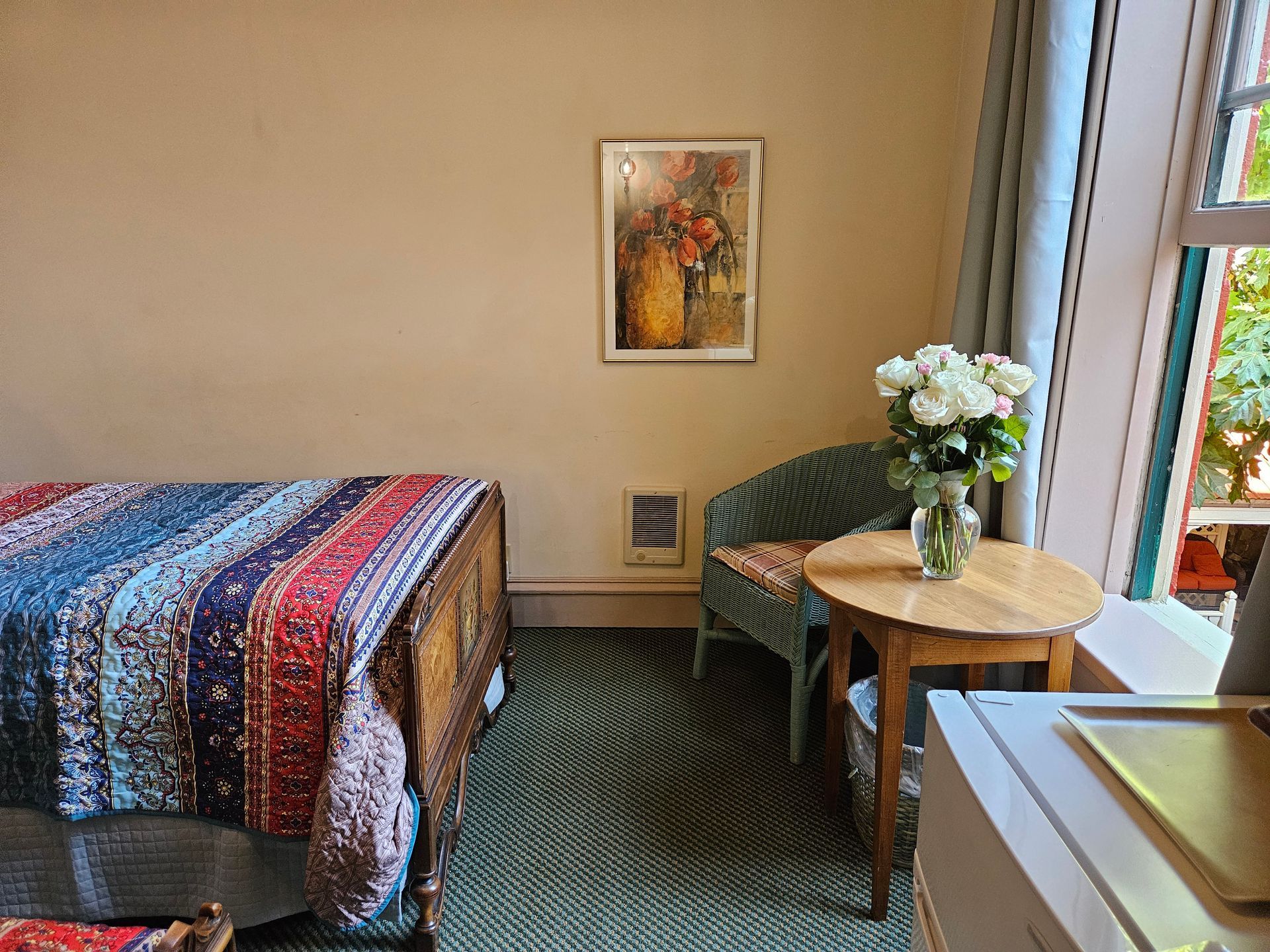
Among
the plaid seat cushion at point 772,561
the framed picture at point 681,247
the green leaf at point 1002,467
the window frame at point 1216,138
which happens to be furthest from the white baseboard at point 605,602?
the window frame at point 1216,138

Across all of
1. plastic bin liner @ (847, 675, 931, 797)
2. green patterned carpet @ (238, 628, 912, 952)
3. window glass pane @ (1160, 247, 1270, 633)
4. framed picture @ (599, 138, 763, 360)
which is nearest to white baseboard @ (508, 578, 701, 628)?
green patterned carpet @ (238, 628, 912, 952)

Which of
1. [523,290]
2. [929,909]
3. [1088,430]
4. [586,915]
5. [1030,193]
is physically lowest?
[586,915]

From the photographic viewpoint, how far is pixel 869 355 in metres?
3.10

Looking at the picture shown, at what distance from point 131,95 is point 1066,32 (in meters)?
2.95

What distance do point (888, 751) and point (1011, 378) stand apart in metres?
0.86

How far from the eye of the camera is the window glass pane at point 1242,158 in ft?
5.86

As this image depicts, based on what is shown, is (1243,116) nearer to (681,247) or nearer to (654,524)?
(681,247)

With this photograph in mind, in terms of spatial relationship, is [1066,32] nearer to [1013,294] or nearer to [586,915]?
[1013,294]

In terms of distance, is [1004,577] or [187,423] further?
[187,423]

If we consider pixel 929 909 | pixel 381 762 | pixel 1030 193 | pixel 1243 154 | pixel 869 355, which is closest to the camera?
pixel 929 909

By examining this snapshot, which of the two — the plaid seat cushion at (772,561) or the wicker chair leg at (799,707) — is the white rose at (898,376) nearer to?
the plaid seat cushion at (772,561)

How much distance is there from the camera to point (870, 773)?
2002 mm

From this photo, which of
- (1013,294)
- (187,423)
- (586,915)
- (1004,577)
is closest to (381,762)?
(586,915)

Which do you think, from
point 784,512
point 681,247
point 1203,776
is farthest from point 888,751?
point 681,247
